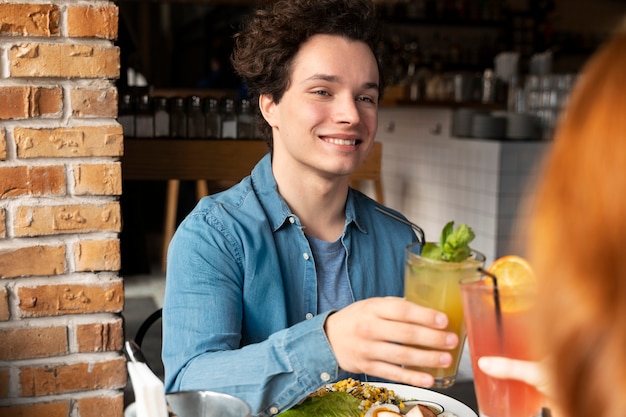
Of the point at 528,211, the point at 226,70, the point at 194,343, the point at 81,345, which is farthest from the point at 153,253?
the point at 528,211

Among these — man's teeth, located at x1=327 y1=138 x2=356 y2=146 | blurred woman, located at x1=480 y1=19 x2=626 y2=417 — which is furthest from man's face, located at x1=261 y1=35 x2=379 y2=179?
blurred woman, located at x1=480 y1=19 x2=626 y2=417

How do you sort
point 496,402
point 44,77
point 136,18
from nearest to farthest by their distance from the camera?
point 496,402 → point 44,77 → point 136,18

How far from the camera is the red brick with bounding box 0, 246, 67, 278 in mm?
1639

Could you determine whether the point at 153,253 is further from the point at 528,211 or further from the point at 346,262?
the point at 528,211

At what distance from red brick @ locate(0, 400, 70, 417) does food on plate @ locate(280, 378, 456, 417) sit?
2.52 feet

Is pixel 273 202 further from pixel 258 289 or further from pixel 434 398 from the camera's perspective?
pixel 434 398

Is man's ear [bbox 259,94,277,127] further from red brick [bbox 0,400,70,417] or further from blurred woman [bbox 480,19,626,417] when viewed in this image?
blurred woman [bbox 480,19,626,417]

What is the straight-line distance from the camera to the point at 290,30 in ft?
5.07

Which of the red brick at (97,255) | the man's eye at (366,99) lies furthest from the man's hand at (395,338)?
the red brick at (97,255)

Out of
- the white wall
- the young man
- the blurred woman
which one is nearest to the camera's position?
the blurred woman

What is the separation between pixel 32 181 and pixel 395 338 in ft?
3.48

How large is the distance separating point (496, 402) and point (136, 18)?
9445 millimetres

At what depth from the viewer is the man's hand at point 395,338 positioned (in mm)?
876

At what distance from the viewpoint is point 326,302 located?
153 centimetres
